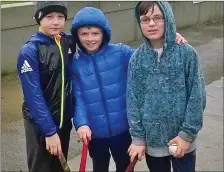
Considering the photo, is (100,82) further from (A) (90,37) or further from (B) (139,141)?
(B) (139,141)

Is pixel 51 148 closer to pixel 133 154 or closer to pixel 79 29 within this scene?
pixel 133 154

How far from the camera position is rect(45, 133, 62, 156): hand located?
2865 mm

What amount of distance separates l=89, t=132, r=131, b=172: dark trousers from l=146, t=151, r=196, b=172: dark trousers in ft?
0.82

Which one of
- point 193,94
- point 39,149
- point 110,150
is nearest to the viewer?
point 193,94

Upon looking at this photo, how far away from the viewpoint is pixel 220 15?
41.4 ft

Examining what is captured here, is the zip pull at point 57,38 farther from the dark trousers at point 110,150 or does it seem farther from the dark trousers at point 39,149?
the dark trousers at point 110,150

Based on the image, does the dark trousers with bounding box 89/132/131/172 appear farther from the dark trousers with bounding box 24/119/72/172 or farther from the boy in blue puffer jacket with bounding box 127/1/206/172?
the boy in blue puffer jacket with bounding box 127/1/206/172

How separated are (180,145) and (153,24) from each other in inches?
27.4


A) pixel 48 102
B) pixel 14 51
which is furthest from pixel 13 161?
pixel 14 51

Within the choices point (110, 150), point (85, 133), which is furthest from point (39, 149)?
point (110, 150)

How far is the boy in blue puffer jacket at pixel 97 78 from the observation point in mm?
2883

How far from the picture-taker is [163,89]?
2.62 metres

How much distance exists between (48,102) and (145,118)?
62 centimetres

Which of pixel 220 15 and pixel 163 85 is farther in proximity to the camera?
pixel 220 15
